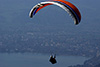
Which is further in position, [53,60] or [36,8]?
[36,8]

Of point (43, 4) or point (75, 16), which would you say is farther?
point (43, 4)

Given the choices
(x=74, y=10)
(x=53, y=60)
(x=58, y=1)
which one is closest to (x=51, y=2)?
(x=58, y=1)

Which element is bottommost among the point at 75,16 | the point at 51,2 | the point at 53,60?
the point at 53,60

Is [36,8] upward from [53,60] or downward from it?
upward

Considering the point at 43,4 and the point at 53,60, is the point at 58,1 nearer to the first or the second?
the point at 43,4

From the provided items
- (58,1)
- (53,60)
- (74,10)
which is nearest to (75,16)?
(74,10)

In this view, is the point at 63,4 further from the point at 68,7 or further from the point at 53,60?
the point at 53,60

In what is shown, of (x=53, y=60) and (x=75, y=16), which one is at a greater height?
(x=75, y=16)
